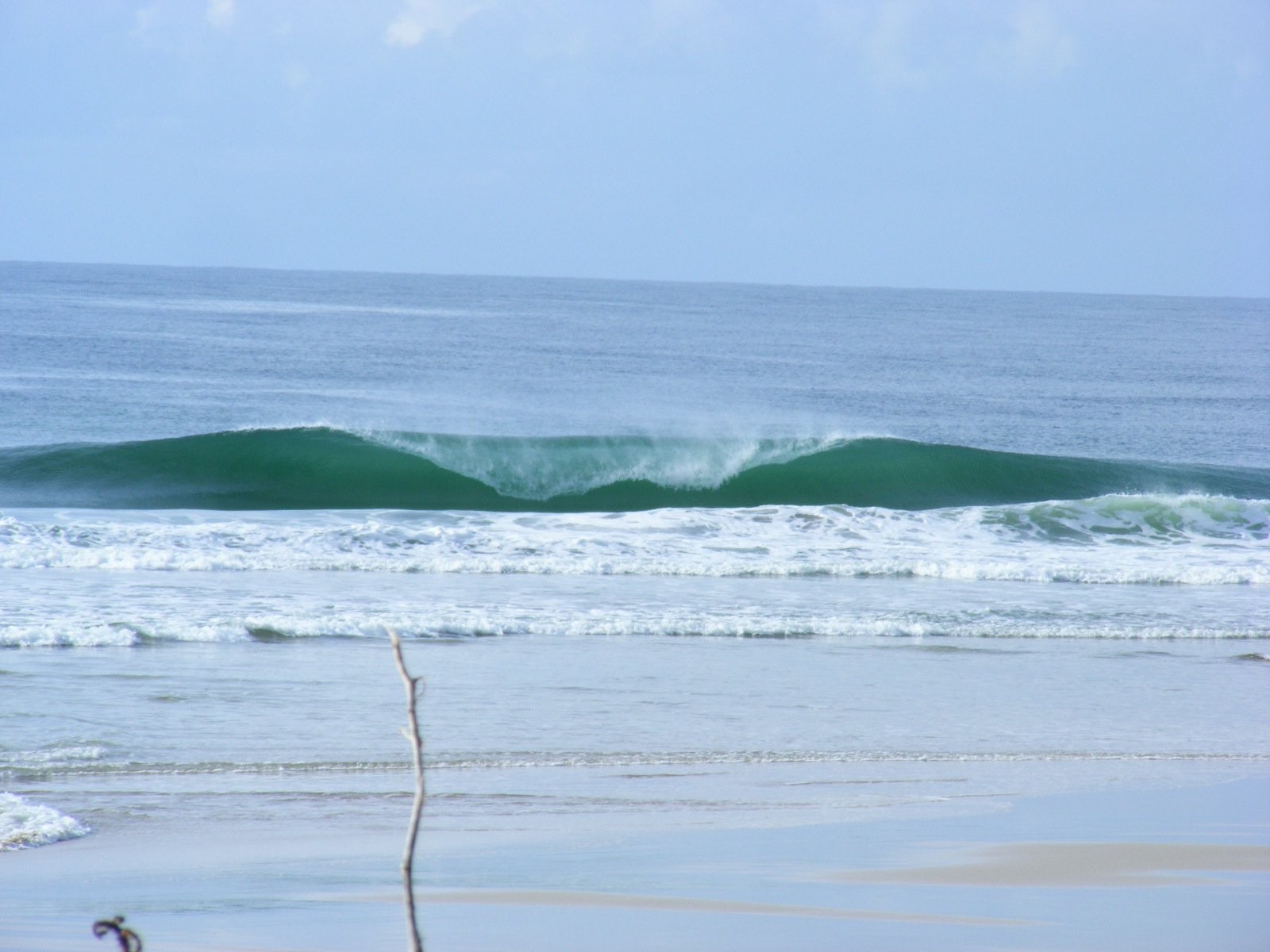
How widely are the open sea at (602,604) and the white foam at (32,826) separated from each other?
0.06 ft

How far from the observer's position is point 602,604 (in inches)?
450

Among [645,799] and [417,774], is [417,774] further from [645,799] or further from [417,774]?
[645,799]

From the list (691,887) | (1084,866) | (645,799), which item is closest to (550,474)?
(645,799)

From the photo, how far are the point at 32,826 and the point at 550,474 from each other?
1818 centimetres

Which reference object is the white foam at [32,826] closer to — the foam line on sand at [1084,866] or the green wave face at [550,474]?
the foam line on sand at [1084,866]

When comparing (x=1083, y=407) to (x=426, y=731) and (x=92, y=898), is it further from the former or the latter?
(x=92, y=898)

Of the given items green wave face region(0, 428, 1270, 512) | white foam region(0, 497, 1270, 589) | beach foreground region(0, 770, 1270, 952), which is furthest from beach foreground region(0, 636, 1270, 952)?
green wave face region(0, 428, 1270, 512)

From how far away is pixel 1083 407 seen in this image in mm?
35875

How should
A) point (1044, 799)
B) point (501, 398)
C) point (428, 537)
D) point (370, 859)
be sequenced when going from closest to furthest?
1. point (370, 859)
2. point (1044, 799)
3. point (428, 537)
4. point (501, 398)

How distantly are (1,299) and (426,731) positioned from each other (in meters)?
71.5

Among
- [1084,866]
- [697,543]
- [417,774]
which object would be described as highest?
[417,774]

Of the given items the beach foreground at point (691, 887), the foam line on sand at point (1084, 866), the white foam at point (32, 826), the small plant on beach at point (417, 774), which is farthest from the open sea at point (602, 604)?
the small plant on beach at point (417, 774)

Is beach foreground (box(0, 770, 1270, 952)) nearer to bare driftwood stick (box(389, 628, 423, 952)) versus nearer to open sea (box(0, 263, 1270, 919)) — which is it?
open sea (box(0, 263, 1270, 919))

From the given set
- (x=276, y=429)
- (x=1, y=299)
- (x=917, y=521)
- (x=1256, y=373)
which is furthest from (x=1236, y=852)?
(x=1, y=299)
